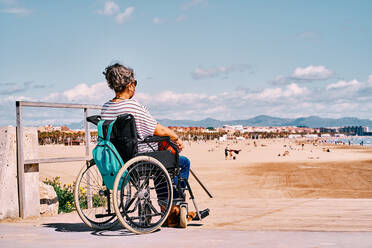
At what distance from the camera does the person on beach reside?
12.5ft

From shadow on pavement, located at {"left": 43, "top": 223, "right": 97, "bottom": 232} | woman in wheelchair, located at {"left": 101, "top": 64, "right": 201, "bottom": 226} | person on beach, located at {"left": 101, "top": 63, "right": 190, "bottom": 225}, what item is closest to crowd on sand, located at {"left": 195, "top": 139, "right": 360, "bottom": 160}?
shadow on pavement, located at {"left": 43, "top": 223, "right": 97, "bottom": 232}

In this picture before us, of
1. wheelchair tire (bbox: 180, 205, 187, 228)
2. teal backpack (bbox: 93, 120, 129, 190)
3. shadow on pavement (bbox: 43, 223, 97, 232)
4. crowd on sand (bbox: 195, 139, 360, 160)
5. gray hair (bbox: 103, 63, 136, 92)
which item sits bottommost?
crowd on sand (bbox: 195, 139, 360, 160)

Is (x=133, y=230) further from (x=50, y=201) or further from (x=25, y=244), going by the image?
(x=50, y=201)

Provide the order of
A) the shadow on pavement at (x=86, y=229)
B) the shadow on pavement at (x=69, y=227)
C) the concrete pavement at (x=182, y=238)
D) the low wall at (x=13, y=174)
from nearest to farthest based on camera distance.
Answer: the concrete pavement at (x=182, y=238)
the shadow on pavement at (x=86, y=229)
the shadow on pavement at (x=69, y=227)
the low wall at (x=13, y=174)

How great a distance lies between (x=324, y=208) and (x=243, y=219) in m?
1.21

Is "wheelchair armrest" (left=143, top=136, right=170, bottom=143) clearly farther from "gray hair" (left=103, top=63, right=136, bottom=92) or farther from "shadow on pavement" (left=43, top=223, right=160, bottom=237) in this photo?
"shadow on pavement" (left=43, top=223, right=160, bottom=237)

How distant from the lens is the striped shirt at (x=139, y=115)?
12.5 feet

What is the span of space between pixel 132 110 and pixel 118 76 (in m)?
0.33

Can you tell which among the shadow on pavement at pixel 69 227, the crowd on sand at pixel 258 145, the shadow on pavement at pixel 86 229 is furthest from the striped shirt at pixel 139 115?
the crowd on sand at pixel 258 145

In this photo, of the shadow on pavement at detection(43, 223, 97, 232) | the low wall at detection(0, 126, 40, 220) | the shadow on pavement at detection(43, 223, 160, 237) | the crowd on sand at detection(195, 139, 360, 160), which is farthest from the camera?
the crowd on sand at detection(195, 139, 360, 160)

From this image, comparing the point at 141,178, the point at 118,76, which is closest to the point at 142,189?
the point at 141,178

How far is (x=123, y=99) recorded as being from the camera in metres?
3.91

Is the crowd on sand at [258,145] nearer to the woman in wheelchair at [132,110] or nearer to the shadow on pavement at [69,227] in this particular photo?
the shadow on pavement at [69,227]

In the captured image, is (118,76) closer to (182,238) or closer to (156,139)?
(156,139)
